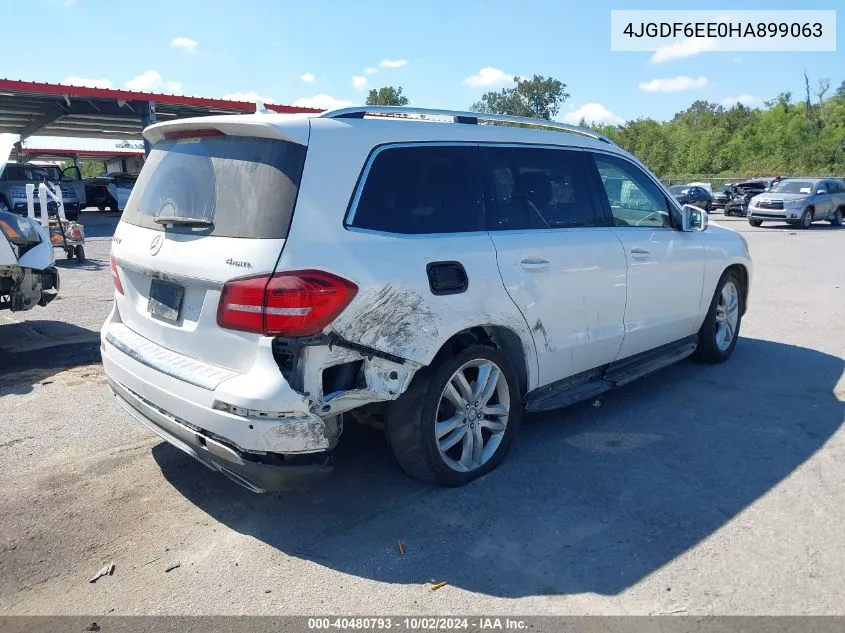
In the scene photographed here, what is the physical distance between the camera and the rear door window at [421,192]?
11.4 feet

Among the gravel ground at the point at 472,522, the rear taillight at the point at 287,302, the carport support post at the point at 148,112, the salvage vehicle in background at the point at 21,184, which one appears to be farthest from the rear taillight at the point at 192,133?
the carport support post at the point at 148,112

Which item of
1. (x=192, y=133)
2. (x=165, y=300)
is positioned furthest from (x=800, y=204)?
(x=165, y=300)

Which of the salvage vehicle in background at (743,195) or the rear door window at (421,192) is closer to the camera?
the rear door window at (421,192)

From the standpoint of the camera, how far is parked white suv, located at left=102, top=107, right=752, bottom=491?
10.3 ft

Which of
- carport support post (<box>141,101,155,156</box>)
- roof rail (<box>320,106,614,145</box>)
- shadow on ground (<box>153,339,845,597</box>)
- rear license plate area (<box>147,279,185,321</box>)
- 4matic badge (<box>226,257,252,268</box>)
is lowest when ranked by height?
shadow on ground (<box>153,339,845,597</box>)

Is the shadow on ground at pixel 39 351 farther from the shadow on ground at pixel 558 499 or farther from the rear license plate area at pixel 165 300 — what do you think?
the rear license plate area at pixel 165 300

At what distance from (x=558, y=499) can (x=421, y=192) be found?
180 centimetres

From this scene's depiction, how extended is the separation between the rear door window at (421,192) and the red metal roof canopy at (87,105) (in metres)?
20.2

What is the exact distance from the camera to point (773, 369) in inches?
245

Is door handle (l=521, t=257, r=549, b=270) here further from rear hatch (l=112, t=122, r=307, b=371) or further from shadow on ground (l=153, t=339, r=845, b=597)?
rear hatch (l=112, t=122, r=307, b=371)

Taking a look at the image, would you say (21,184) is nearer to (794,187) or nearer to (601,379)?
(601,379)

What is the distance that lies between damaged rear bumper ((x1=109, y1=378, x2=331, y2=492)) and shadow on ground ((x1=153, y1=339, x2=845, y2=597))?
0.38 m

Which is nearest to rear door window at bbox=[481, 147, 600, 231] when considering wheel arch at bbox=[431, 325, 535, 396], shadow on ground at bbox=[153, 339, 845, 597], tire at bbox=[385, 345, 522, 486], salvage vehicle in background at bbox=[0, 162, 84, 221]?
wheel arch at bbox=[431, 325, 535, 396]

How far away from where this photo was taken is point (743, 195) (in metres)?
30.8
